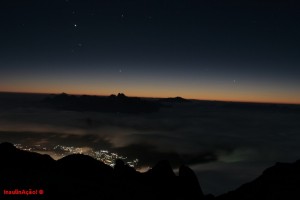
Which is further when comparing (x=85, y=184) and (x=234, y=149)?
(x=234, y=149)

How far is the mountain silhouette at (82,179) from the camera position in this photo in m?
25.5

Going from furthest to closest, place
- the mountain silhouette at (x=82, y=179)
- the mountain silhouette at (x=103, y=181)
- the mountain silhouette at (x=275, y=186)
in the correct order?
1. the mountain silhouette at (x=275, y=186)
2. the mountain silhouette at (x=103, y=181)
3. the mountain silhouette at (x=82, y=179)

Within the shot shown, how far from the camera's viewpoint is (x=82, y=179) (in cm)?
2941

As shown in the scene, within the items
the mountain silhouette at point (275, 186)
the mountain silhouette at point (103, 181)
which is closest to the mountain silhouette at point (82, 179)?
the mountain silhouette at point (103, 181)

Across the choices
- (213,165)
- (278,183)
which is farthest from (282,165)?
(213,165)

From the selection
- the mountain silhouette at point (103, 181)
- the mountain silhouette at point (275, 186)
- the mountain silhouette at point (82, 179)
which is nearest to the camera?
the mountain silhouette at point (82, 179)

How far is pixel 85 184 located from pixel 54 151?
513ft

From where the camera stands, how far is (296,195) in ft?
85.7

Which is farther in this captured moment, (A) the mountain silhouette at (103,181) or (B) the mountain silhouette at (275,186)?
(B) the mountain silhouette at (275,186)

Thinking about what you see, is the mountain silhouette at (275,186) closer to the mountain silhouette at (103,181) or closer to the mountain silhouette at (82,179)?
the mountain silhouette at (103,181)

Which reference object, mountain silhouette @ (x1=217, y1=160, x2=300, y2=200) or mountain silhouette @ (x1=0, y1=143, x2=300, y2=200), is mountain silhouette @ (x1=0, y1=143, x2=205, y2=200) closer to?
mountain silhouette @ (x1=0, y1=143, x2=300, y2=200)

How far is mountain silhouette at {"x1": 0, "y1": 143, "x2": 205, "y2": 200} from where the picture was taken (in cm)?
2553

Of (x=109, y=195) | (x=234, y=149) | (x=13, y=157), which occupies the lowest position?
(x=234, y=149)

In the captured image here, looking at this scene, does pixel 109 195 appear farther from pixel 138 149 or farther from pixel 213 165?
pixel 138 149
